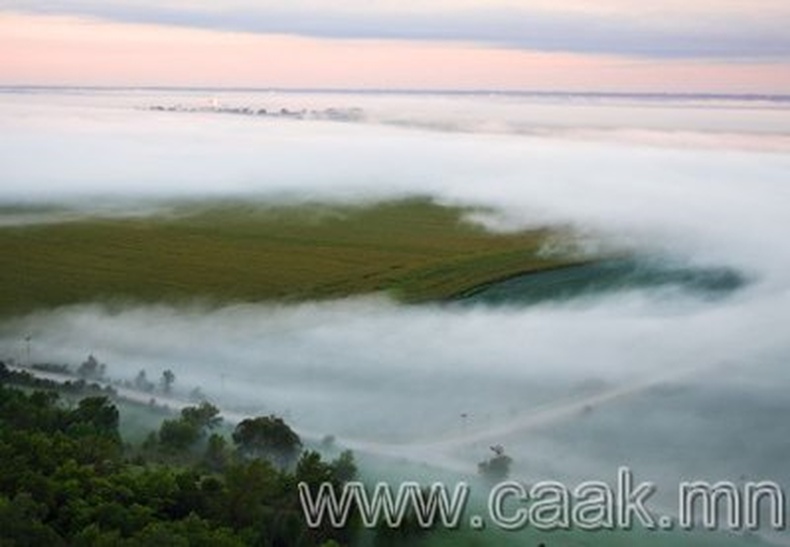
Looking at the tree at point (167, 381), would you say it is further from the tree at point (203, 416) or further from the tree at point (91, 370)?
the tree at point (203, 416)

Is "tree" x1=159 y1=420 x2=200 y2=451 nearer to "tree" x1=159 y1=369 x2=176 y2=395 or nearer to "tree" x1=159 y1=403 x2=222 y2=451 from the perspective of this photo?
"tree" x1=159 y1=403 x2=222 y2=451

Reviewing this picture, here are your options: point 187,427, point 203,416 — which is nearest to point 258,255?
point 203,416

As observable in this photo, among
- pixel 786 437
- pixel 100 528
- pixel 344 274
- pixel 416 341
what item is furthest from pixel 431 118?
pixel 100 528

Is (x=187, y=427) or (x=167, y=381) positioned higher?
(x=167, y=381)

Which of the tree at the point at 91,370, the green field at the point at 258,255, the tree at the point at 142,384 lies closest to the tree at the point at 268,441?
the tree at the point at 142,384

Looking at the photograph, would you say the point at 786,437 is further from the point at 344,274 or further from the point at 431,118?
the point at 431,118

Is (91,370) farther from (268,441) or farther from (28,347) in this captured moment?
(268,441)
